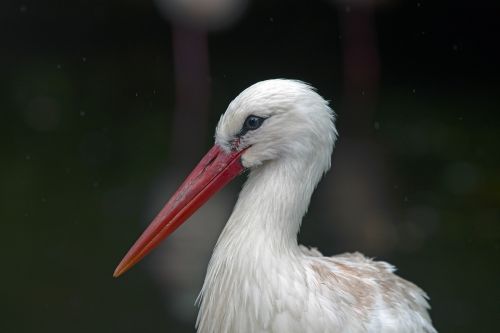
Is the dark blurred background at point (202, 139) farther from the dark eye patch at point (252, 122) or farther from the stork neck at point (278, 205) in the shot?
the dark eye patch at point (252, 122)

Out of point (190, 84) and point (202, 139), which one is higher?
point (190, 84)

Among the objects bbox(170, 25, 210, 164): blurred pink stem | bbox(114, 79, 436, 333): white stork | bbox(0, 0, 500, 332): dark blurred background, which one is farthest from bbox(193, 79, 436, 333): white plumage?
bbox(170, 25, 210, 164): blurred pink stem

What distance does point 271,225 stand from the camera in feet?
6.19

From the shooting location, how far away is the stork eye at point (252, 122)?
→ 188 cm

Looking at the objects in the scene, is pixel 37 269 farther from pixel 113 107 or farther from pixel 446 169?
pixel 446 169

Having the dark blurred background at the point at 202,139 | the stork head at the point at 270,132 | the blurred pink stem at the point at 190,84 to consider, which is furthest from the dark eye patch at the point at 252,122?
the blurred pink stem at the point at 190,84

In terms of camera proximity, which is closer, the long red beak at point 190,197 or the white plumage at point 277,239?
the white plumage at point 277,239

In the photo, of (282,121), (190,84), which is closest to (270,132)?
(282,121)

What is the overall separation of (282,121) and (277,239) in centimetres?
25

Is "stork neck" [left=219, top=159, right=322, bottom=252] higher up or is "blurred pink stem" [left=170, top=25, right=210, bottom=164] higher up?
"blurred pink stem" [left=170, top=25, right=210, bottom=164]

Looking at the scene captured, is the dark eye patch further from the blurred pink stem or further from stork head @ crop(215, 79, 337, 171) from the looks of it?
the blurred pink stem

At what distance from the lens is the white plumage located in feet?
6.09

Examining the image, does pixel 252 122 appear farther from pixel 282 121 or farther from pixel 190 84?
pixel 190 84

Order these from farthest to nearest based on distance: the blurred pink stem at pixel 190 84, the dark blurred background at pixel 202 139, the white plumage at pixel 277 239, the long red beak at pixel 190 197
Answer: the blurred pink stem at pixel 190 84, the dark blurred background at pixel 202 139, the long red beak at pixel 190 197, the white plumage at pixel 277 239
